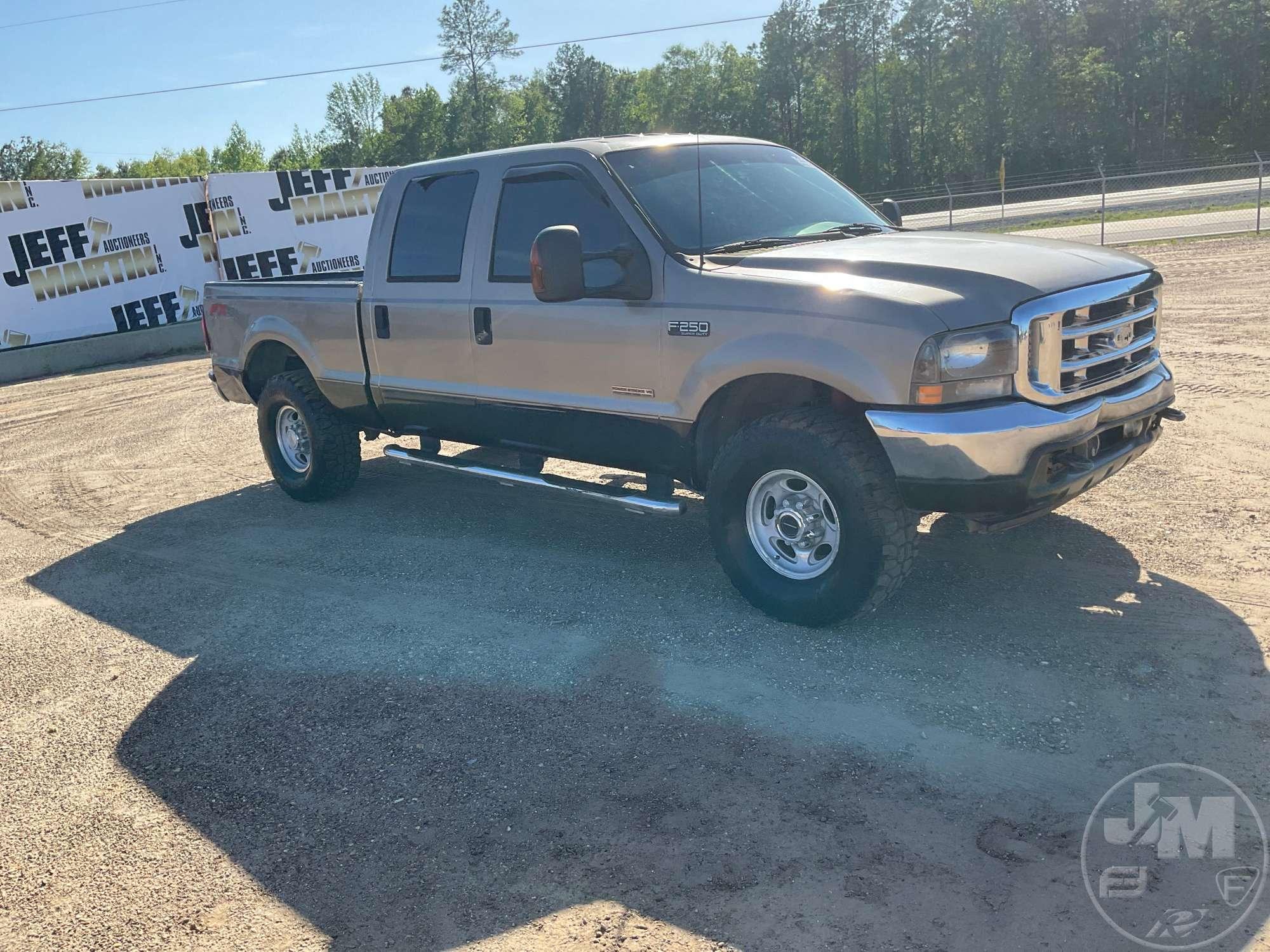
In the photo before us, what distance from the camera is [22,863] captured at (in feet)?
11.5

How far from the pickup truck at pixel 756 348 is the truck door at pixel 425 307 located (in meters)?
0.02

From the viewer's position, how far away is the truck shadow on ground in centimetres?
304

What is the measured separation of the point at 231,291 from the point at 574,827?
573cm

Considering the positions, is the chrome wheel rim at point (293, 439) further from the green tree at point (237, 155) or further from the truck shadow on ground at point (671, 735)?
the green tree at point (237, 155)

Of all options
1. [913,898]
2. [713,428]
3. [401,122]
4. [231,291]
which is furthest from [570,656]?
[401,122]

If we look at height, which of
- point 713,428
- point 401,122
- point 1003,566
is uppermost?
point 401,122

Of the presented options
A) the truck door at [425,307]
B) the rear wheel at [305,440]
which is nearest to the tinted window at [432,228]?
the truck door at [425,307]

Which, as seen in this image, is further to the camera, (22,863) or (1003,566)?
(1003,566)

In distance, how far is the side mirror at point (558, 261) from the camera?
4.70 metres

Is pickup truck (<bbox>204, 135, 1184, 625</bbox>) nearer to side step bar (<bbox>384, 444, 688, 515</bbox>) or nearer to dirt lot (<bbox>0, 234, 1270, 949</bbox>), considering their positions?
side step bar (<bbox>384, 444, 688, 515</bbox>)

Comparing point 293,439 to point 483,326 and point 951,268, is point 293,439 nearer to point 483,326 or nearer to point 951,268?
point 483,326

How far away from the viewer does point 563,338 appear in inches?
213

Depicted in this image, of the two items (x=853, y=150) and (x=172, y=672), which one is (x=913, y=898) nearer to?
(x=172, y=672)

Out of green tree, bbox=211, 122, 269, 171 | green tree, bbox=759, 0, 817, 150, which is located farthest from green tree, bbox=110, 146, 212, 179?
green tree, bbox=759, 0, 817, 150
